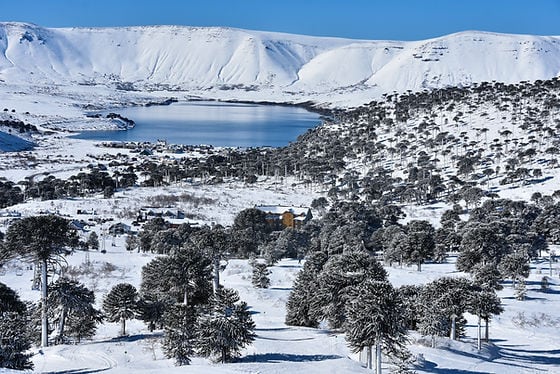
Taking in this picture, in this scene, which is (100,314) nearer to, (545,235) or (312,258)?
(312,258)

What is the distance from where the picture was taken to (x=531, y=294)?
3656cm

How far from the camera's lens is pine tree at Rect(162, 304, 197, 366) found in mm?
21703

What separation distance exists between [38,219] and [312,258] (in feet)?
59.1

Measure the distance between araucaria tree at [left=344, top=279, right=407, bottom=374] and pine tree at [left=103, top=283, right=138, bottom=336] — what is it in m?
10.8

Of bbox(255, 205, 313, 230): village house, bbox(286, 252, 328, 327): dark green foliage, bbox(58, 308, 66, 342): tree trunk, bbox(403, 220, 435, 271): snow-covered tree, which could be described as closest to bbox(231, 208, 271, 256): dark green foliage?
bbox(255, 205, 313, 230): village house

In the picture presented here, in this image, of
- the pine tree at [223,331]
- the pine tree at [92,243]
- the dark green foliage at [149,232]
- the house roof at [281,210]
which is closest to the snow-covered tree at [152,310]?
the pine tree at [223,331]

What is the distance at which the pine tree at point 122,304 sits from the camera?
2666cm

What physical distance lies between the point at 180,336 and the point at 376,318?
7075 millimetres

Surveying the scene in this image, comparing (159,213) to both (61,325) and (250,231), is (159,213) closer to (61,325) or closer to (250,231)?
(250,231)

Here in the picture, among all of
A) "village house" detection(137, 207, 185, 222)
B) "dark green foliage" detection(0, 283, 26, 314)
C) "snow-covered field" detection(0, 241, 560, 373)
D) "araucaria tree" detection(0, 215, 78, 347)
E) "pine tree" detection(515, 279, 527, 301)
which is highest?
"village house" detection(137, 207, 185, 222)

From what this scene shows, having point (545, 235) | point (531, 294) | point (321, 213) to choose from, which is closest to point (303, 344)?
point (531, 294)

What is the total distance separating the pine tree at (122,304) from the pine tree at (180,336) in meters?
4.07

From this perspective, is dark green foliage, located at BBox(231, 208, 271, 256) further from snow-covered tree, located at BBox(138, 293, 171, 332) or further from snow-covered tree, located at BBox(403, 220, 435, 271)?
snow-covered tree, located at BBox(138, 293, 171, 332)

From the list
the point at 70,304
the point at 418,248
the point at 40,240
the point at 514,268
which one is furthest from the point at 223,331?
the point at 418,248
